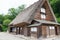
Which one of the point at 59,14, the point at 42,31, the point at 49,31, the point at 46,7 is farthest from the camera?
the point at 59,14

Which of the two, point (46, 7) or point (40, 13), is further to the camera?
point (46, 7)

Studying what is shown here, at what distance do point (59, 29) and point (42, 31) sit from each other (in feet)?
20.9

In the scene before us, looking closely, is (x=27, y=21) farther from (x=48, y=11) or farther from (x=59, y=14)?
(x=59, y=14)

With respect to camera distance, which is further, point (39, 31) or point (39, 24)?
point (39, 31)

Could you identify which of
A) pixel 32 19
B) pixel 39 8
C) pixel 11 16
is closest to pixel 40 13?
pixel 39 8

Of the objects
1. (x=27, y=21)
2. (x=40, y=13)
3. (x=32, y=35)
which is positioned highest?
(x=40, y=13)

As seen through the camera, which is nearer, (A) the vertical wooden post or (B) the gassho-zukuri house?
(A) the vertical wooden post

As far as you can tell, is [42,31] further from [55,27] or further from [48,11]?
[48,11]

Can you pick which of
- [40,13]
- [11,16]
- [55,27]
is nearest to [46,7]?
[40,13]

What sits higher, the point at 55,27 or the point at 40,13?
the point at 40,13

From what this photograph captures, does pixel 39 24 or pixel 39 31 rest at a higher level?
pixel 39 24

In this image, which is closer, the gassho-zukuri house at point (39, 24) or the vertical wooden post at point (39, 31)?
the vertical wooden post at point (39, 31)

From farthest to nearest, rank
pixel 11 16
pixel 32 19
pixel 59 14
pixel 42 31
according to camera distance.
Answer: pixel 11 16, pixel 59 14, pixel 32 19, pixel 42 31

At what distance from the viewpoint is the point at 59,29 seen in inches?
933
